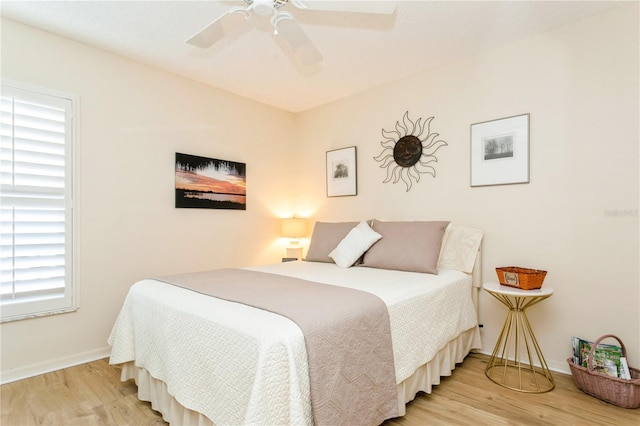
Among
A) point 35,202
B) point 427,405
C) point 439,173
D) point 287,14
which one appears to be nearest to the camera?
point 287,14

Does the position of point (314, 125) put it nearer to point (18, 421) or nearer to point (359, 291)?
point (359, 291)

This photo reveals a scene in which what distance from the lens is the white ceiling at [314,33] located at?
7.38 ft

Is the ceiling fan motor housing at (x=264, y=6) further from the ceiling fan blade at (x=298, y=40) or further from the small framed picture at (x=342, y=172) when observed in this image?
the small framed picture at (x=342, y=172)

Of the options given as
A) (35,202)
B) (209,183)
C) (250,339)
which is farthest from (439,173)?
(35,202)

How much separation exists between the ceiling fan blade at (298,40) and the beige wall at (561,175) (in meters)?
1.47

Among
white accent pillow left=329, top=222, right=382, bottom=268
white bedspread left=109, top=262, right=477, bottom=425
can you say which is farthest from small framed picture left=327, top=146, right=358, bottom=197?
white bedspread left=109, top=262, right=477, bottom=425

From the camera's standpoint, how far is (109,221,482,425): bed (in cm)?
128

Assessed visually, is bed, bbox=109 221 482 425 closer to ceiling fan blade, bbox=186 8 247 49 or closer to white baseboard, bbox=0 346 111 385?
white baseboard, bbox=0 346 111 385

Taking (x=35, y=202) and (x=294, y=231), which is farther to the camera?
(x=294, y=231)

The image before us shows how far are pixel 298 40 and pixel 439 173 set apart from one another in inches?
69.7

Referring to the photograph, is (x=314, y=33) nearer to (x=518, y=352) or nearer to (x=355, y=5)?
(x=355, y=5)

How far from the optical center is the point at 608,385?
1998 mm

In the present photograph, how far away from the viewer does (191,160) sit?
337 centimetres

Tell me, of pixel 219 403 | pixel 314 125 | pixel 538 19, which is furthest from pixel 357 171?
pixel 219 403
